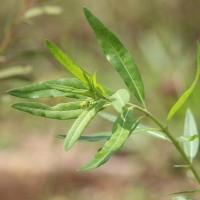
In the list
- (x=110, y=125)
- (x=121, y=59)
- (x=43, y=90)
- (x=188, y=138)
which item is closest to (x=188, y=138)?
(x=188, y=138)

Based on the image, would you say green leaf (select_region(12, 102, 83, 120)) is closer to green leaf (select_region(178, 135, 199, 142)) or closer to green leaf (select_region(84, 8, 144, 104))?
green leaf (select_region(84, 8, 144, 104))

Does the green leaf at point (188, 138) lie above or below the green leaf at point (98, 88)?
below

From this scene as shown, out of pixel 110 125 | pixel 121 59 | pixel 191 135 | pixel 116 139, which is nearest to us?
A: pixel 116 139

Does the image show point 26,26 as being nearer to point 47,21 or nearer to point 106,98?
point 47,21

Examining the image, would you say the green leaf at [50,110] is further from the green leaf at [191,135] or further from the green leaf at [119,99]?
the green leaf at [191,135]

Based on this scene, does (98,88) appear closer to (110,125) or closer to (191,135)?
(191,135)

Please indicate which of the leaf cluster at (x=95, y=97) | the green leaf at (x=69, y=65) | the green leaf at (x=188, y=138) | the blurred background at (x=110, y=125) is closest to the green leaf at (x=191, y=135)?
the green leaf at (x=188, y=138)
